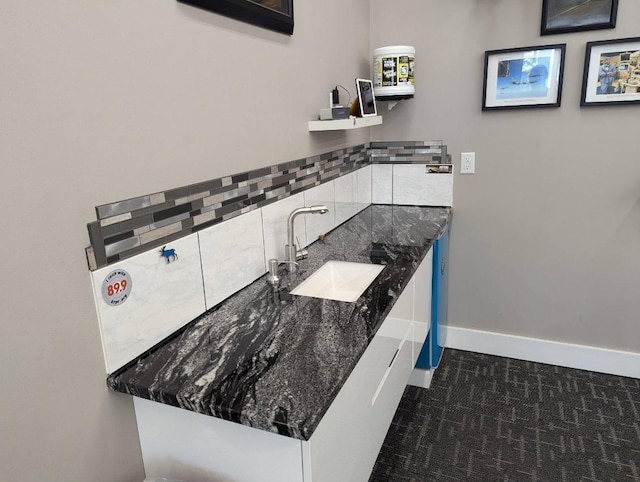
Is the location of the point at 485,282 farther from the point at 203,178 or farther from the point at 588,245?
the point at 203,178

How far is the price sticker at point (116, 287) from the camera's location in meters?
1.11

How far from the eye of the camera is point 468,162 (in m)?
2.64

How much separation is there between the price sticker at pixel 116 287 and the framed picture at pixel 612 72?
7.49 ft

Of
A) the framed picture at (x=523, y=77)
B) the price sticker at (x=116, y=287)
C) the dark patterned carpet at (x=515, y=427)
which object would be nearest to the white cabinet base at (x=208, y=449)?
the price sticker at (x=116, y=287)

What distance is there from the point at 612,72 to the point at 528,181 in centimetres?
63

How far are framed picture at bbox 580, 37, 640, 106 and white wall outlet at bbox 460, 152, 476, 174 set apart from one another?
0.61m

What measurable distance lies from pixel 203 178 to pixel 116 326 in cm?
51

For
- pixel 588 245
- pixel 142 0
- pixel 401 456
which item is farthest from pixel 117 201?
pixel 588 245

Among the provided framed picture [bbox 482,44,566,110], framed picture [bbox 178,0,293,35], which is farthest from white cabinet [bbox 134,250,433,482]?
framed picture [bbox 482,44,566,110]

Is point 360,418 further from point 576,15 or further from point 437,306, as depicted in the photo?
point 576,15

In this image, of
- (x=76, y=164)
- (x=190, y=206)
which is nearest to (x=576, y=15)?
(x=190, y=206)

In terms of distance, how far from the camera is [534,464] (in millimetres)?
1960

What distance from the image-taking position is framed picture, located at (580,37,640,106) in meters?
2.22

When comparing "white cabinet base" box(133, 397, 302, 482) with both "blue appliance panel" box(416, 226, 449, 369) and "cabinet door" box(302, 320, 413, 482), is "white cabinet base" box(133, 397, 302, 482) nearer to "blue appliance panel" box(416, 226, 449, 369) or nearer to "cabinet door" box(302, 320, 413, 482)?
"cabinet door" box(302, 320, 413, 482)
